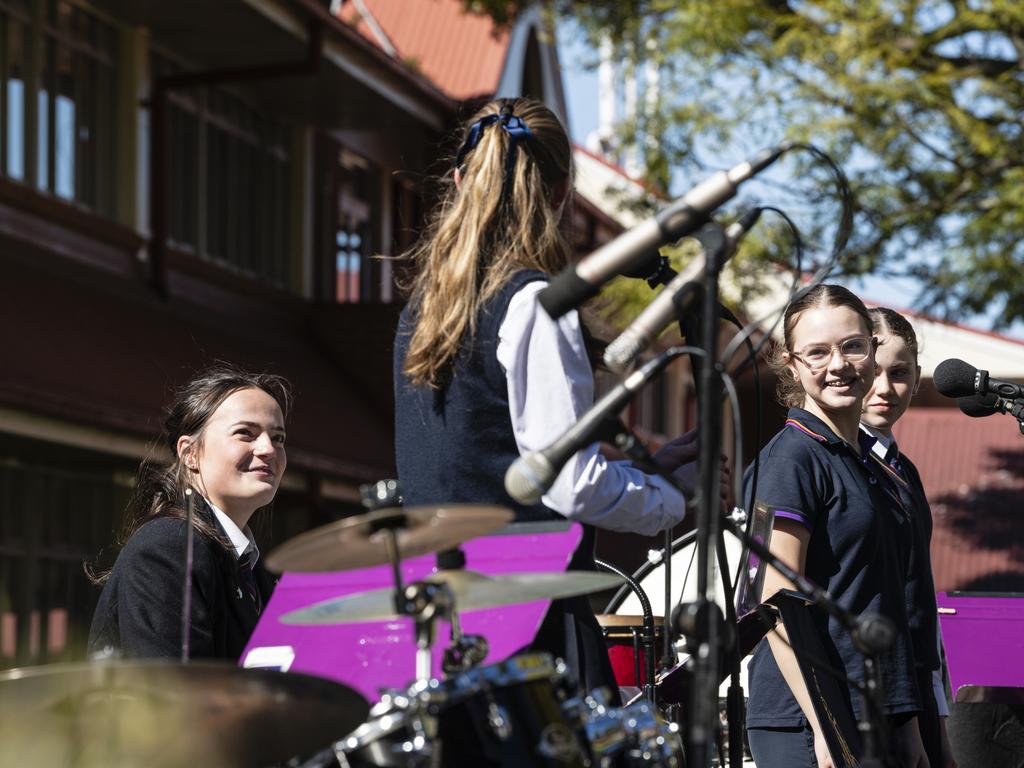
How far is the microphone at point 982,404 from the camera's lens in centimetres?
463

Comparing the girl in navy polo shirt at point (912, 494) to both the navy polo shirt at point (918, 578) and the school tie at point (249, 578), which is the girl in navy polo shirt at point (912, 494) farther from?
the school tie at point (249, 578)

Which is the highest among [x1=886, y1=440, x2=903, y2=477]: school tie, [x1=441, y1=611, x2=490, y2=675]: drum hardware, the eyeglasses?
the eyeglasses

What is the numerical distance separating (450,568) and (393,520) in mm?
256

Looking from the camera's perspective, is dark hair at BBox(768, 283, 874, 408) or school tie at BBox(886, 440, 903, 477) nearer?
dark hair at BBox(768, 283, 874, 408)

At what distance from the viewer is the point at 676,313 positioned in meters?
2.98

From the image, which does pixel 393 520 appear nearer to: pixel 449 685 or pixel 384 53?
pixel 449 685

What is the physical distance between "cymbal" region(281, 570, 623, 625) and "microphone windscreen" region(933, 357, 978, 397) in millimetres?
2000

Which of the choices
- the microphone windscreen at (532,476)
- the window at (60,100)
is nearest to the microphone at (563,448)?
the microphone windscreen at (532,476)

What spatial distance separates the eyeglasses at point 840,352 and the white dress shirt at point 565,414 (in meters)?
1.25

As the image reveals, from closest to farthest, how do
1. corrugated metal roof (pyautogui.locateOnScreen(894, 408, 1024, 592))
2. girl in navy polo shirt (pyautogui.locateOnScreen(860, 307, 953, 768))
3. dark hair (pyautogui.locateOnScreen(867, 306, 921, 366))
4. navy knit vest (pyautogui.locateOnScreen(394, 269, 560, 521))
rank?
navy knit vest (pyautogui.locateOnScreen(394, 269, 560, 521)), girl in navy polo shirt (pyautogui.locateOnScreen(860, 307, 953, 768)), dark hair (pyautogui.locateOnScreen(867, 306, 921, 366)), corrugated metal roof (pyautogui.locateOnScreen(894, 408, 1024, 592))

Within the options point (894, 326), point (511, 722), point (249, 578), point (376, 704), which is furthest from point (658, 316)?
point (894, 326)

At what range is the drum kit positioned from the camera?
283 cm

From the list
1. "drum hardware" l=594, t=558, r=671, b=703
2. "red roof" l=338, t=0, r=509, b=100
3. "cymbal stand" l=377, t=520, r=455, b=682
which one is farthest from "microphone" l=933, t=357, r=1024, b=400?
"red roof" l=338, t=0, r=509, b=100

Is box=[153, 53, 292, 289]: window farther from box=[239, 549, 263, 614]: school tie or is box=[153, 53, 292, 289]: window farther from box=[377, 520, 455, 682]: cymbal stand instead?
box=[377, 520, 455, 682]: cymbal stand
